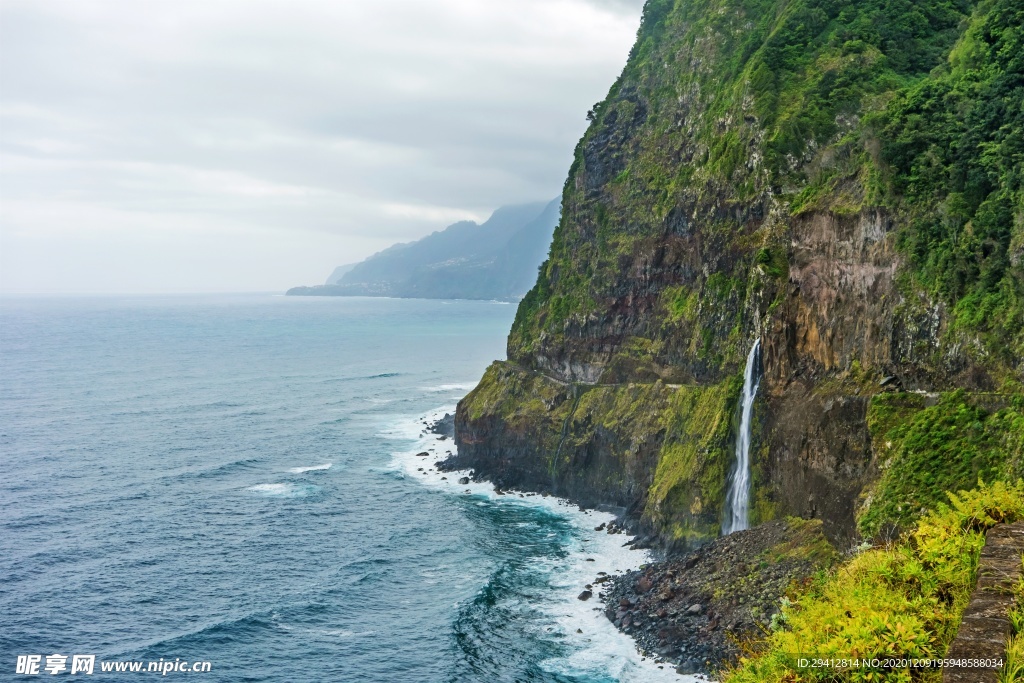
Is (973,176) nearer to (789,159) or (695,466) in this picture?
(789,159)

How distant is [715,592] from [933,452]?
47.6ft

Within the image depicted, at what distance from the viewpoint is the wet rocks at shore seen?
42.7m

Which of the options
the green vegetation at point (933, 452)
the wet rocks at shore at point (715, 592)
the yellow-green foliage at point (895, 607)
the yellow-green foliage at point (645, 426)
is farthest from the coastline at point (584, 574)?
the yellow-green foliage at point (895, 607)

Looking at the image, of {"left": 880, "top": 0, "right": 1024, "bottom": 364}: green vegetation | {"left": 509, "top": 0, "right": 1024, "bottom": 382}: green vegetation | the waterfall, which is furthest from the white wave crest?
{"left": 880, "top": 0, "right": 1024, "bottom": 364}: green vegetation

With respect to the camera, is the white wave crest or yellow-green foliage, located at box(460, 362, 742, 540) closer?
yellow-green foliage, located at box(460, 362, 742, 540)

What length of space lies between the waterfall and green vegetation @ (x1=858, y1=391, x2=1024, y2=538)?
12.1 meters

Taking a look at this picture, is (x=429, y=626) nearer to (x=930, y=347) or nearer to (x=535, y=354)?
(x=930, y=347)

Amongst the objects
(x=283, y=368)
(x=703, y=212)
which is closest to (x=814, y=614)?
(x=703, y=212)

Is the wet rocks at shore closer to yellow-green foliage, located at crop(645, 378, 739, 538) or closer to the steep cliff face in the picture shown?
the steep cliff face

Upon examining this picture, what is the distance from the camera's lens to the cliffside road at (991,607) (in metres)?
11.8

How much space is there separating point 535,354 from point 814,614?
7334 cm

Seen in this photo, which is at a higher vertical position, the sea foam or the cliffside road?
the cliffside road

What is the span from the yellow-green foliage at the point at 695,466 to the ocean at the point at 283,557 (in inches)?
169

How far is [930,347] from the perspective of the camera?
44.4 meters
